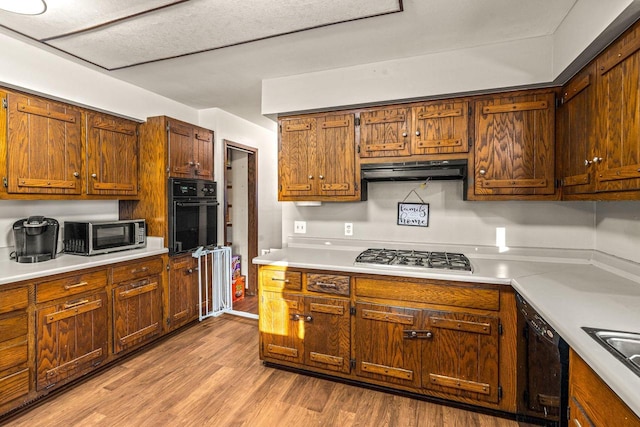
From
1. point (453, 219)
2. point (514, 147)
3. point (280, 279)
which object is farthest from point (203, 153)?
point (514, 147)

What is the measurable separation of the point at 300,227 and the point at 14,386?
226cm

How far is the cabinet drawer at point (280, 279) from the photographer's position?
2.43 meters

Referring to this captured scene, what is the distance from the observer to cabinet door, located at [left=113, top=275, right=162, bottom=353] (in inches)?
104

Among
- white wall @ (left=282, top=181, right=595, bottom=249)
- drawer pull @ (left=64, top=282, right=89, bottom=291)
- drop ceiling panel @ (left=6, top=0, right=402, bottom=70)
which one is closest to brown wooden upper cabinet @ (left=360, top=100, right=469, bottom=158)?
white wall @ (left=282, top=181, right=595, bottom=249)

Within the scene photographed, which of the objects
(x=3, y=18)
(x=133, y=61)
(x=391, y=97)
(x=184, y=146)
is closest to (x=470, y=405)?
(x=391, y=97)

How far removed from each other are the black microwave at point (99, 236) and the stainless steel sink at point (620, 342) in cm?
321

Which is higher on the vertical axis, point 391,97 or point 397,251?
point 391,97

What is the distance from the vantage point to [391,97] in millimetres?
2482

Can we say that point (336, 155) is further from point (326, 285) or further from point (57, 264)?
point (57, 264)

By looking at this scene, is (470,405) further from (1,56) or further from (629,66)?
(1,56)

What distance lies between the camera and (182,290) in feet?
10.8

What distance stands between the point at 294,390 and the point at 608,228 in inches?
96.4

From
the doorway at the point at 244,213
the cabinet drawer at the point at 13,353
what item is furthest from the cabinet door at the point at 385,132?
the cabinet drawer at the point at 13,353

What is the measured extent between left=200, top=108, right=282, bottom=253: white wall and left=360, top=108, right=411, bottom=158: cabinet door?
2.09 m
